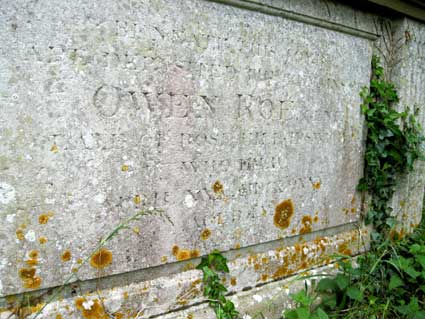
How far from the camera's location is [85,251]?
5.47ft

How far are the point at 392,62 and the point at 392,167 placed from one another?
76 centimetres

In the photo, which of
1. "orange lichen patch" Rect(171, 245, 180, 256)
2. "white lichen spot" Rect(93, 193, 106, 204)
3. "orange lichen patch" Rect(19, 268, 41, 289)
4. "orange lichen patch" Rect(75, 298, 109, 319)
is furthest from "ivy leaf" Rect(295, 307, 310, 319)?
"orange lichen patch" Rect(19, 268, 41, 289)

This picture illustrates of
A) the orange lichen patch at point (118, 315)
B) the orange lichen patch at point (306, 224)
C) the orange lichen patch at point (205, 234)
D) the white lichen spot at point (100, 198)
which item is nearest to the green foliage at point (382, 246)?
the orange lichen patch at point (306, 224)

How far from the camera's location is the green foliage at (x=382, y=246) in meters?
2.26

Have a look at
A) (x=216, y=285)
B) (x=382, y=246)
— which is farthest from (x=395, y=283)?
(x=216, y=285)

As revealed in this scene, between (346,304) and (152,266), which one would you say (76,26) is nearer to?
(152,266)

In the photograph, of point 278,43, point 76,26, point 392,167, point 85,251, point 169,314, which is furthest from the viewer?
point 392,167

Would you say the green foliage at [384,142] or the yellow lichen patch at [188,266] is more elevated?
the green foliage at [384,142]

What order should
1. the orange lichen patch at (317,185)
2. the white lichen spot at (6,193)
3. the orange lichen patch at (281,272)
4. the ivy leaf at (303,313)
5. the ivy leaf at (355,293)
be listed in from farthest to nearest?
the orange lichen patch at (317,185) → the orange lichen patch at (281,272) → the ivy leaf at (355,293) → the ivy leaf at (303,313) → the white lichen spot at (6,193)

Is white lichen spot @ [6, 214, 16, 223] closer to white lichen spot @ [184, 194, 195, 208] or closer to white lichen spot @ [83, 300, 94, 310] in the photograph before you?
white lichen spot @ [83, 300, 94, 310]

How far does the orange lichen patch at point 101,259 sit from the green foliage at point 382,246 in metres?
1.27

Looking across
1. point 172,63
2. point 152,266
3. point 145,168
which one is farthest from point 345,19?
point 152,266

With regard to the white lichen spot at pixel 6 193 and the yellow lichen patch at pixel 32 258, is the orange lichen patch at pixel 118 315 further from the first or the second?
the white lichen spot at pixel 6 193

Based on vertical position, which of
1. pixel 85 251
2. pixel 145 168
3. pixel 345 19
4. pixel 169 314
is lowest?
pixel 169 314
